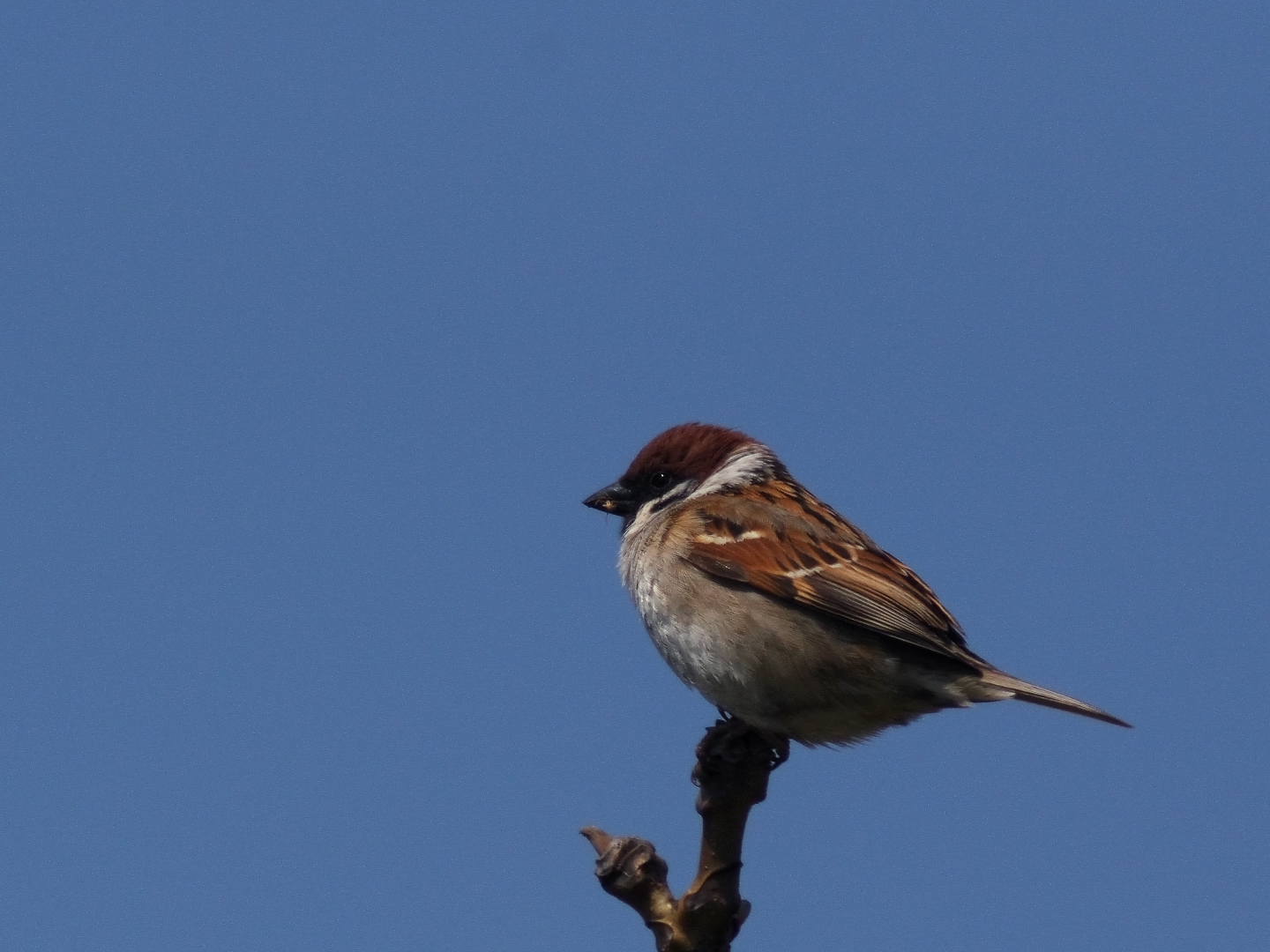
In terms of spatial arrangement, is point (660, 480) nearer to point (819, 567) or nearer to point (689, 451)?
point (689, 451)

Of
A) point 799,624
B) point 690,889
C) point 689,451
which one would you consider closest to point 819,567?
point 799,624

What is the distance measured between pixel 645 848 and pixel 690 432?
8.42 feet

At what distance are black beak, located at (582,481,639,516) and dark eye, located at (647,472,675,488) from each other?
0.08m

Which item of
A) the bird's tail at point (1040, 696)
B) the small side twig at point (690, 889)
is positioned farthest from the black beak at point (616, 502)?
the small side twig at point (690, 889)

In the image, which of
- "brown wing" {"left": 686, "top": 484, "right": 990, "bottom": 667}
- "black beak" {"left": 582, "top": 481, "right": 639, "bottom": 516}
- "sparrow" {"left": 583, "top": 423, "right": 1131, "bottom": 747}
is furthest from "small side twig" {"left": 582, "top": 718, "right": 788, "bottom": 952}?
"black beak" {"left": 582, "top": 481, "right": 639, "bottom": 516}

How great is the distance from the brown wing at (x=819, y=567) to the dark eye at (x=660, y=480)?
A: 1.15 feet

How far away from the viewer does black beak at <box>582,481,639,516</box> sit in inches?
196

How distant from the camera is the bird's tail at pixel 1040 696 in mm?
3553

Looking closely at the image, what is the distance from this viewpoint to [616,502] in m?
4.99

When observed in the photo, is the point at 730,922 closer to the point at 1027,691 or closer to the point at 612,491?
the point at 1027,691

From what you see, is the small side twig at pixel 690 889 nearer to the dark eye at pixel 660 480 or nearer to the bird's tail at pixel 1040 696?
the bird's tail at pixel 1040 696

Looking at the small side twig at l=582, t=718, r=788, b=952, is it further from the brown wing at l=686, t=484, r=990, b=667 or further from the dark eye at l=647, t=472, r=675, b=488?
the dark eye at l=647, t=472, r=675, b=488

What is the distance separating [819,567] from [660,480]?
36.9 inches

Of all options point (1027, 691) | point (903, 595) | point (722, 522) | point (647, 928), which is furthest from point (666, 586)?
point (647, 928)
